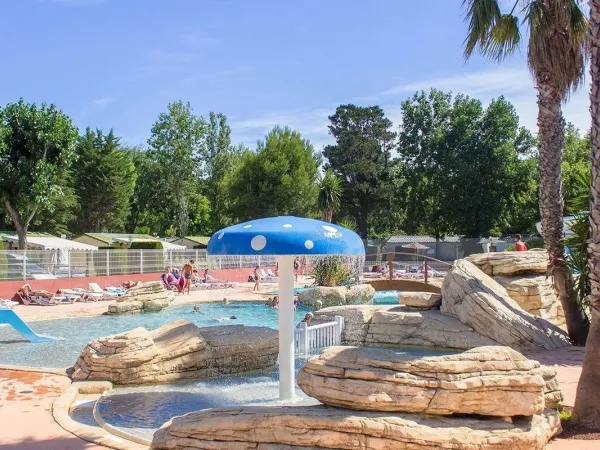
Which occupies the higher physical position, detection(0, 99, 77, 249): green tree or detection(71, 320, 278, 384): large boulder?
detection(0, 99, 77, 249): green tree

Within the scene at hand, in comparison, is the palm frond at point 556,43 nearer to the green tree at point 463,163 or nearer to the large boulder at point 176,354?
the large boulder at point 176,354

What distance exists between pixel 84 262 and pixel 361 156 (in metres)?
33.8

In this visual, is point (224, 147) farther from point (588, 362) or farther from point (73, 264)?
point (588, 362)

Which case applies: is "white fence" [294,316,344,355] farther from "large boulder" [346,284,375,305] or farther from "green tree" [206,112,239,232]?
"green tree" [206,112,239,232]

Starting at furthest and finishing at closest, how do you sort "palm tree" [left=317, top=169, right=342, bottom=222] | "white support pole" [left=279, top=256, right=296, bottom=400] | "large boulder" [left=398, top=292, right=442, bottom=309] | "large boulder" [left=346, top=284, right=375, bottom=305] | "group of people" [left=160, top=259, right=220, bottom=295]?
1. "palm tree" [left=317, top=169, right=342, bottom=222]
2. "group of people" [left=160, top=259, right=220, bottom=295]
3. "large boulder" [left=346, top=284, right=375, bottom=305]
4. "large boulder" [left=398, top=292, right=442, bottom=309]
5. "white support pole" [left=279, top=256, right=296, bottom=400]

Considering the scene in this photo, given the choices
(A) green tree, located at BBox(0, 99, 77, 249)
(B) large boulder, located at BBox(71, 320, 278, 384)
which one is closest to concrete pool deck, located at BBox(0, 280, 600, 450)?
(B) large boulder, located at BBox(71, 320, 278, 384)

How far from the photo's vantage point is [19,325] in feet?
42.4

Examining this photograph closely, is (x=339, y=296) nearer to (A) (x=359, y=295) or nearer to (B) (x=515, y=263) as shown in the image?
(A) (x=359, y=295)

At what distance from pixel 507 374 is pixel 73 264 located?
71.1 feet

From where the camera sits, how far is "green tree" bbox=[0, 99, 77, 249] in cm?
2658

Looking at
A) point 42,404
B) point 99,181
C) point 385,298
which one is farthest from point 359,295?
point 99,181

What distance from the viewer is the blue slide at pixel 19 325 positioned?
12742mm

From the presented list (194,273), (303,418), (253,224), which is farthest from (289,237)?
(194,273)

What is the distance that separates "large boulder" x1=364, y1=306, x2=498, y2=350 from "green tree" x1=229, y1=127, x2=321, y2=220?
31299 millimetres
